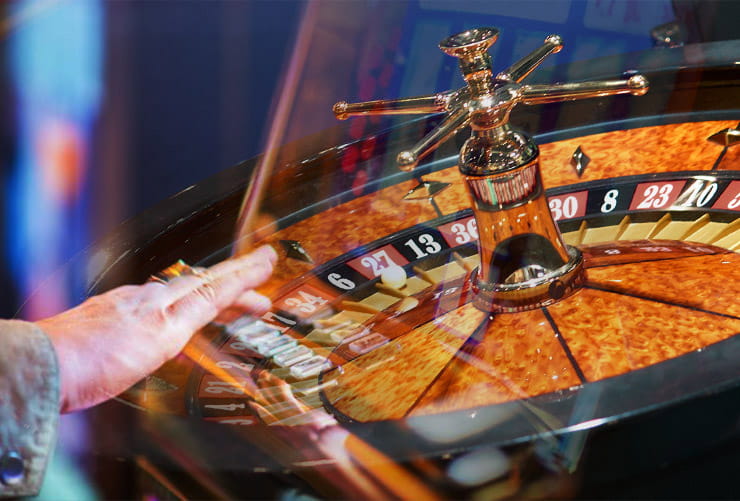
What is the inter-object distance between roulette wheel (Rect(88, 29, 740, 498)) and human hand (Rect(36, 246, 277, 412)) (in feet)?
0.11

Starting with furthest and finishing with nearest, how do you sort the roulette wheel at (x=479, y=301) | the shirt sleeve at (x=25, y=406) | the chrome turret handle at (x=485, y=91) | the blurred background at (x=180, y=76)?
the blurred background at (x=180, y=76) → the chrome turret handle at (x=485, y=91) → the shirt sleeve at (x=25, y=406) → the roulette wheel at (x=479, y=301)

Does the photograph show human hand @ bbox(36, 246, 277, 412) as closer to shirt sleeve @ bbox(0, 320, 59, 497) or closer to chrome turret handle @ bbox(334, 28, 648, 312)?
shirt sleeve @ bbox(0, 320, 59, 497)

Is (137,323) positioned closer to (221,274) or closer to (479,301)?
(221,274)

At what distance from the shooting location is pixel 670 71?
A: 1.54 meters

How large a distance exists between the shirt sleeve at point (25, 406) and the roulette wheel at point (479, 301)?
0.31 ft

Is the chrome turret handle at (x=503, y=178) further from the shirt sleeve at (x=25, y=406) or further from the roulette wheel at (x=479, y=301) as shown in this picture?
the shirt sleeve at (x=25, y=406)

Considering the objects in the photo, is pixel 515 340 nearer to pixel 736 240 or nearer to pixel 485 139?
pixel 485 139

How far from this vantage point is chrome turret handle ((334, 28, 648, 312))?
1024 mm

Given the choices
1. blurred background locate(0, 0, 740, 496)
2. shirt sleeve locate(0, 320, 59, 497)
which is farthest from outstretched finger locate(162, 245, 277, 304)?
blurred background locate(0, 0, 740, 496)

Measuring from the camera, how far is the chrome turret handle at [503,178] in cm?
102

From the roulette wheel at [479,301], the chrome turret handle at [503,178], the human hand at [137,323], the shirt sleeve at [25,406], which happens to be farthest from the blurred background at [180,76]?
the shirt sleeve at [25,406]

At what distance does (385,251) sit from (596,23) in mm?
1292

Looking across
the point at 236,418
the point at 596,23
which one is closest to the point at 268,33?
the point at 596,23

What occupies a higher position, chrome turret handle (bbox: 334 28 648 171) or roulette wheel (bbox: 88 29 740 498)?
chrome turret handle (bbox: 334 28 648 171)
